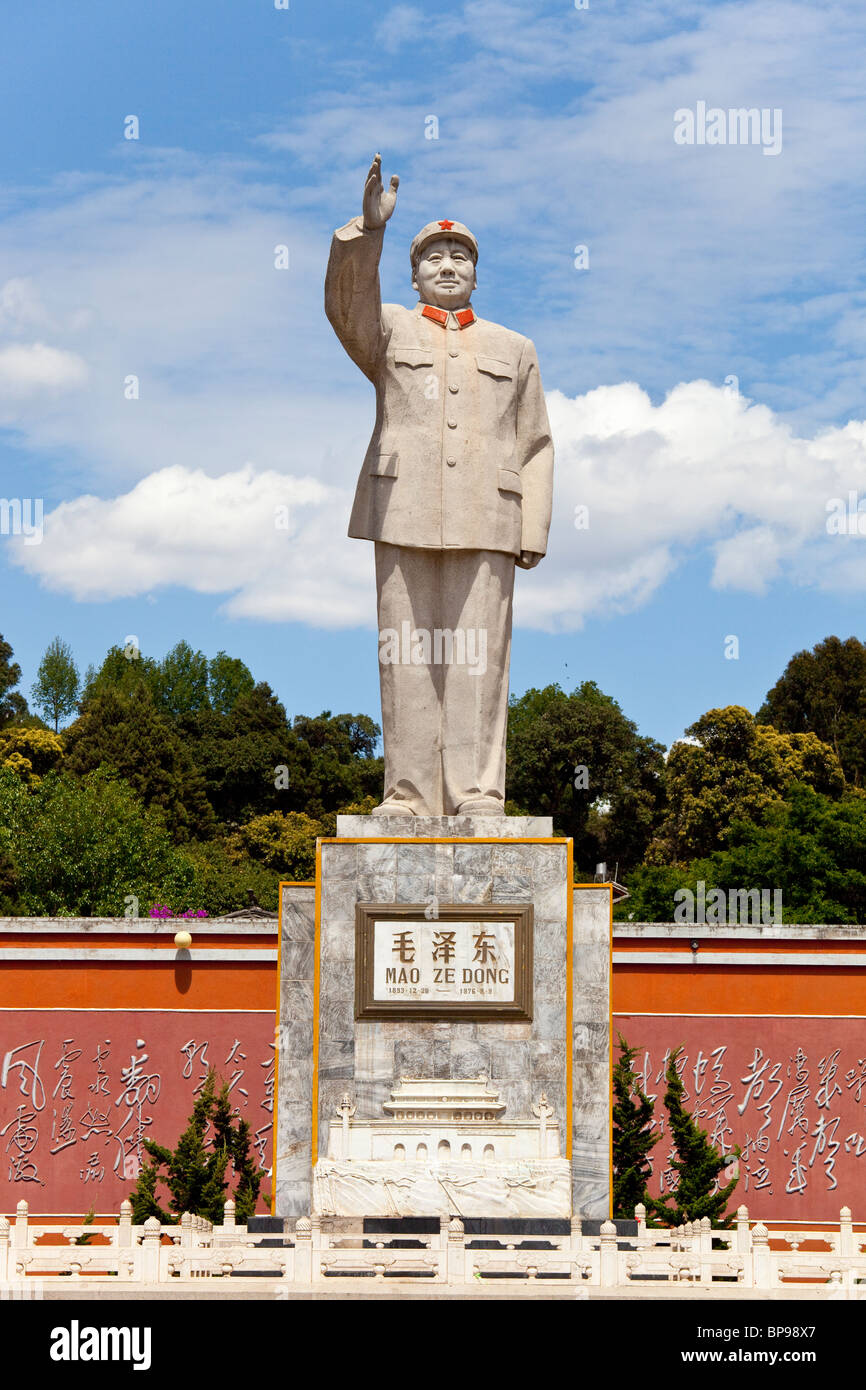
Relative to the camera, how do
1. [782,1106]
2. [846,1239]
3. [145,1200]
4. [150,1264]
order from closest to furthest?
1. [150,1264]
2. [846,1239]
3. [145,1200]
4. [782,1106]

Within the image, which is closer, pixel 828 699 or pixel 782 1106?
pixel 782 1106

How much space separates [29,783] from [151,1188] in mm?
21934

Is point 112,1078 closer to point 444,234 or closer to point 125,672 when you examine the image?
point 444,234

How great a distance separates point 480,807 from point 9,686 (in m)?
31.9

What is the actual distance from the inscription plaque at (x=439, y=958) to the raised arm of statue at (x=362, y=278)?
9.37 feet

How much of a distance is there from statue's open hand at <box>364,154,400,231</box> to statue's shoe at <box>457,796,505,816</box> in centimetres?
287

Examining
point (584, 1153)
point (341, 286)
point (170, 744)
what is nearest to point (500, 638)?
point (341, 286)

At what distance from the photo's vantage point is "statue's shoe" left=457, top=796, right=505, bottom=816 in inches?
339

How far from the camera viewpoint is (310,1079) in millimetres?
8445

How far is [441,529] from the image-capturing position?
878 cm
